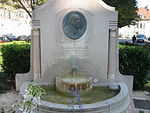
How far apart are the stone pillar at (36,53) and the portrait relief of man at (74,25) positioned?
2.95 feet

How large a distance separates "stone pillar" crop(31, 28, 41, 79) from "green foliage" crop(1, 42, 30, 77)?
173cm

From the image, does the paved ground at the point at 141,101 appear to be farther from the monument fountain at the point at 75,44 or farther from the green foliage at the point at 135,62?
the monument fountain at the point at 75,44

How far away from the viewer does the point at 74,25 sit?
514 centimetres

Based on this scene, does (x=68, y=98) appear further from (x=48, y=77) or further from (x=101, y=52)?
(x=101, y=52)

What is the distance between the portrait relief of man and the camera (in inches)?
201

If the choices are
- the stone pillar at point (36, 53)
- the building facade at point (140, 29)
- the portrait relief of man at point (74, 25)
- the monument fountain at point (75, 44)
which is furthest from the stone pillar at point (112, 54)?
the building facade at point (140, 29)

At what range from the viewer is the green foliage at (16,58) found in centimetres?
700

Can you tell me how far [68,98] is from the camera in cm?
432

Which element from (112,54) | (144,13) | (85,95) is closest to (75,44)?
(112,54)

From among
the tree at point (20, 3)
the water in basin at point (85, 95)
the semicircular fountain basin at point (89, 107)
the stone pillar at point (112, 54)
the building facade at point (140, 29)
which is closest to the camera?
the semicircular fountain basin at point (89, 107)

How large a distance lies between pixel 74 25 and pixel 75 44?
59 centimetres

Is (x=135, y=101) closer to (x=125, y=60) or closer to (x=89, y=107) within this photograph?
(x=125, y=60)

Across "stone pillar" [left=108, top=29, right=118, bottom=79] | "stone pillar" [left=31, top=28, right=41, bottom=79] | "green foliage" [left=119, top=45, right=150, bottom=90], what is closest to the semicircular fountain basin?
"stone pillar" [left=108, top=29, right=118, bottom=79]

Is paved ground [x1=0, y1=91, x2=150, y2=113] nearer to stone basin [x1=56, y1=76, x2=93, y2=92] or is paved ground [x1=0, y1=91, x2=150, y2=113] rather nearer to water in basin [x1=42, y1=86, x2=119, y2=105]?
water in basin [x1=42, y1=86, x2=119, y2=105]
